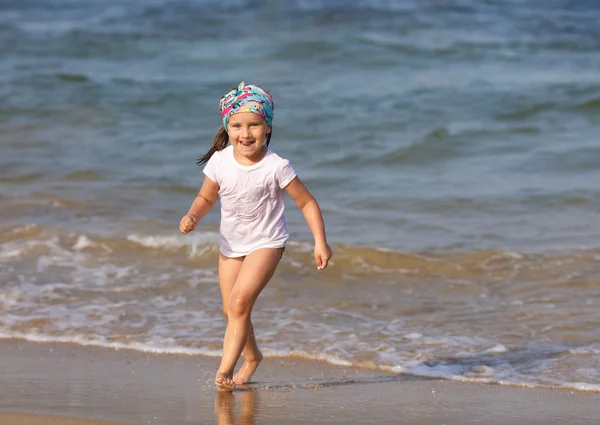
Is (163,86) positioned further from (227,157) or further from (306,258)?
(227,157)

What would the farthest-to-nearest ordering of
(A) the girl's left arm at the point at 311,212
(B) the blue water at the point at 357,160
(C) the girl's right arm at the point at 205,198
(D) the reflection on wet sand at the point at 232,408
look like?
(B) the blue water at the point at 357,160 → (C) the girl's right arm at the point at 205,198 → (A) the girl's left arm at the point at 311,212 → (D) the reflection on wet sand at the point at 232,408

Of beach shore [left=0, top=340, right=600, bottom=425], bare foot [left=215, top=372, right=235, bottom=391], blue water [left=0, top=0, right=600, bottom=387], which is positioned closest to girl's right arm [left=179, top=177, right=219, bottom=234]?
bare foot [left=215, top=372, right=235, bottom=391]

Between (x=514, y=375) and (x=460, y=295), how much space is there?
5.20 feet

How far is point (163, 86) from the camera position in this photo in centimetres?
1482

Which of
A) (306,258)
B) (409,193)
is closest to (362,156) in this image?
(409,193)

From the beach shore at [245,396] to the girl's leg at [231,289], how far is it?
0.07 m

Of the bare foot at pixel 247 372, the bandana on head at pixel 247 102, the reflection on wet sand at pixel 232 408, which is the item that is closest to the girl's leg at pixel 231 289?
the bare foot at pixel 247 372

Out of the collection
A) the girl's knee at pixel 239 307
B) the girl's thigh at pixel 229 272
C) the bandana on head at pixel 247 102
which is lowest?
the girl's knee at pixel 239 307

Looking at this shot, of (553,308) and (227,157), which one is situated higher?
(227,157)

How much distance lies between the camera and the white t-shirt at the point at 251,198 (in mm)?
4453

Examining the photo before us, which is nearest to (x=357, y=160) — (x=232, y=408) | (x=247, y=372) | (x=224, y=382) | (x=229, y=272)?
(x=247, y=372)

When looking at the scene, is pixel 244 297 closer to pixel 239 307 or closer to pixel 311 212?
pixel 239 307

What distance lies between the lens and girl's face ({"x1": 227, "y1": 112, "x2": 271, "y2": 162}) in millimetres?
4398

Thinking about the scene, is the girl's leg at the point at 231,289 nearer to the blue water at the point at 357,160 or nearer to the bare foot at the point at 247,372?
the bare foot at the point at 247,372
